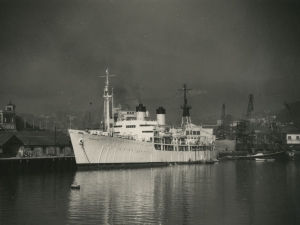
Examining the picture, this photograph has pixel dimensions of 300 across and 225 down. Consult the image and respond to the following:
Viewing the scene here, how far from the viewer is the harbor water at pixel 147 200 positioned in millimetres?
22328

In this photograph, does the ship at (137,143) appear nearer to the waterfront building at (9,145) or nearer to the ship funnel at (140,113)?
the ship funnel at (140,113)

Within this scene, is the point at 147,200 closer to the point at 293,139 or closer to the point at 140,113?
the point at 140,113

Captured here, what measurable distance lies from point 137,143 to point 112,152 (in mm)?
4177

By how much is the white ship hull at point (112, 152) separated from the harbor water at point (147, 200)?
621cm

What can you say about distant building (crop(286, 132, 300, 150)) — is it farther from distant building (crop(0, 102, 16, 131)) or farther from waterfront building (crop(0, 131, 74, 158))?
waterfront building (crop(0, 131, 74, 158))

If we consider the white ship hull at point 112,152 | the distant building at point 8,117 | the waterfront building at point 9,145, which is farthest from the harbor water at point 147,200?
the distant building at point 8,117

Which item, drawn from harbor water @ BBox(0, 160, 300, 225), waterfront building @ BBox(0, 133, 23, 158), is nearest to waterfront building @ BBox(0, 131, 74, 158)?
waterfront building @ BBox(0, 133, 23, 158)

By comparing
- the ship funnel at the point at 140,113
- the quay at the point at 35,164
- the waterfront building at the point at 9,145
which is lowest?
the quay at the point at 35,164

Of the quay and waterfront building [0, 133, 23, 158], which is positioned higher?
waterfront building [0, 133, 23, 158]

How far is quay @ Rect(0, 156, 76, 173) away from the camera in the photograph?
142 ft

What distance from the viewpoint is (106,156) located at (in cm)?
4828

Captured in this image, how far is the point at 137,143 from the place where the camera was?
170 feet

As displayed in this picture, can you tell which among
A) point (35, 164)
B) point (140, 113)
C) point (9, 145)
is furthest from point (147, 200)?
point (9, 145)

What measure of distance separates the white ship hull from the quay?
2596mm
